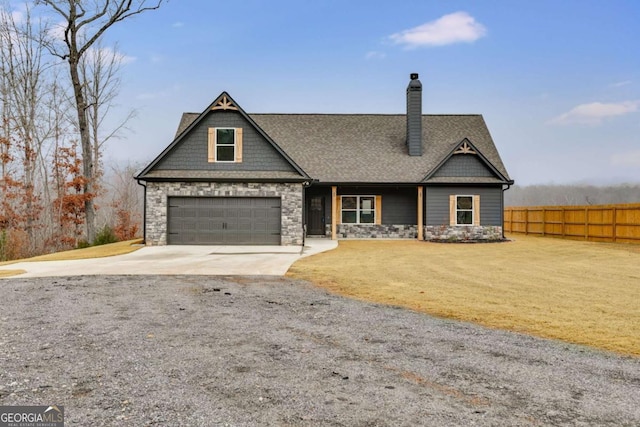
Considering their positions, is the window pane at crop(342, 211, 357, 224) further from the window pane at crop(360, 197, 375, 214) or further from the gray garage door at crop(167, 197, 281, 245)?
the gray garage door at crop(167, 197, 281, 245)

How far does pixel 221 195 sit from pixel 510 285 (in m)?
12.5

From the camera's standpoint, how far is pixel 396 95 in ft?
90.5

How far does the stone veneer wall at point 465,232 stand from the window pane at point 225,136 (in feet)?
35.5

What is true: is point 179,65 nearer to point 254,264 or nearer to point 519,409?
point 254,264

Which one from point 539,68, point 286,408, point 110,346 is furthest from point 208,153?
point 539,68

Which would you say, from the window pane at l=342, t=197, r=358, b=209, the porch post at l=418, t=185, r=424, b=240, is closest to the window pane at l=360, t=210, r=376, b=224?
the window pane at l=342, t=197, r=358, b=209

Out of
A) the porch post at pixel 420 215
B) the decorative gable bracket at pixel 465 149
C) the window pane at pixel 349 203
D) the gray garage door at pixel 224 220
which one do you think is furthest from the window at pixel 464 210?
the gray garage door at pixel 224 220

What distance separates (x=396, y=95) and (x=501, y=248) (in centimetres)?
1322

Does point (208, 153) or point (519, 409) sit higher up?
point (208, 153)

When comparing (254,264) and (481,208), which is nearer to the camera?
(254,264)

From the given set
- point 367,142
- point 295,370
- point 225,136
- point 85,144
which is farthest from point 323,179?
point 295,370

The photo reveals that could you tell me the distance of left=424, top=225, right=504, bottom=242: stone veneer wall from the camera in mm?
21891

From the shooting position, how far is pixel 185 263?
13.0 m

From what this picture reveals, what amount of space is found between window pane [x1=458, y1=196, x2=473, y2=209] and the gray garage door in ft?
31.4
